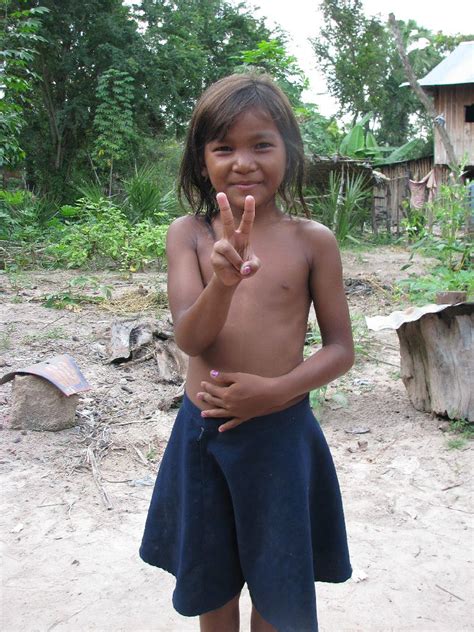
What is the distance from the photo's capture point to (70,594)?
183 cm

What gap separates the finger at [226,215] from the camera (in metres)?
0.96

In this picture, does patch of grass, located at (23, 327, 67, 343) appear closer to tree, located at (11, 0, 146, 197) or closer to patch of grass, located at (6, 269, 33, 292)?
patch of grass, located at (6, 269, 33, 292)

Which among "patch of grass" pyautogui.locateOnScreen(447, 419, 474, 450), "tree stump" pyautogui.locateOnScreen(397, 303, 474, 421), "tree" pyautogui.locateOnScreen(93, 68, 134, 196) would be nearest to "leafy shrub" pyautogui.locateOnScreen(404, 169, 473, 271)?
"tree stump" pyautogui.locateOnScreen(397, 303, 474, 421)

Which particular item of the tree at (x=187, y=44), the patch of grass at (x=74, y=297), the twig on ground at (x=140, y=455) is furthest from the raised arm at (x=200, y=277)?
the tree at (x=187, y=44)

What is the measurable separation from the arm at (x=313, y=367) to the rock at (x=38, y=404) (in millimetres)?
1936

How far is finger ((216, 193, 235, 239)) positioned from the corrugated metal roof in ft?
51.0

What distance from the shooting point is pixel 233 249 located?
97cm

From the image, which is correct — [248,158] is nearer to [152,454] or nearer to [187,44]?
[152,454]

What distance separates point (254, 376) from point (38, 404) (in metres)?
2.07

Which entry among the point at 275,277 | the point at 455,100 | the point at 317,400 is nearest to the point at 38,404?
the point at 317,400

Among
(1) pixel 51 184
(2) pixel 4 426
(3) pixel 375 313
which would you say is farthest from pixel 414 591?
(1) pixel 51 184

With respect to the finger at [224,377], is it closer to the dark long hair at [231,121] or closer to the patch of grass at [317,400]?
the dark long hair at [231,121]

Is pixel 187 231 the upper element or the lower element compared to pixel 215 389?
upper

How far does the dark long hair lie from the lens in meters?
1.17
